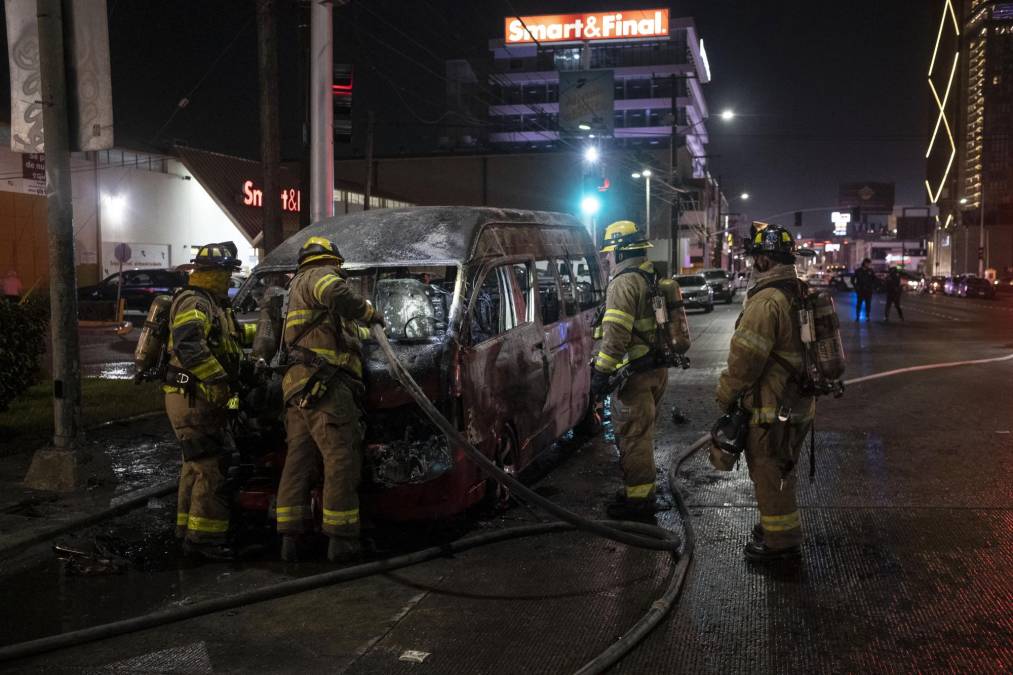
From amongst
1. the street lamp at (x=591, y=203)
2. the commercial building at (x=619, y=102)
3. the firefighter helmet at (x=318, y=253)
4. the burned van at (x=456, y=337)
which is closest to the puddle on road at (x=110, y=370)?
the burned van at (x=456, y=337)

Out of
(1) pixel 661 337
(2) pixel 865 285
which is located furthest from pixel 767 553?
(2) pixel 865 285

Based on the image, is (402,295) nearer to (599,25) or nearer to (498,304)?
(498,304)

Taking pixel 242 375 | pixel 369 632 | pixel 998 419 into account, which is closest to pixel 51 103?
pixel 242 375

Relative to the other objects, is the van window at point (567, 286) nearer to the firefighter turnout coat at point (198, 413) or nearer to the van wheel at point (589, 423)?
the van wheel at point (589, 423)

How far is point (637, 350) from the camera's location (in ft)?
20.2

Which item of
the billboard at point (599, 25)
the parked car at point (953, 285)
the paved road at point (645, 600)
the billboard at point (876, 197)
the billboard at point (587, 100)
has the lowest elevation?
the paved road at point (645, 600)

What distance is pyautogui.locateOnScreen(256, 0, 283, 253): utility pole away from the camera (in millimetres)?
11609

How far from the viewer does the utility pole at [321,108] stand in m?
11.2

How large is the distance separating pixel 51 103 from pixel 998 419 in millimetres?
9245

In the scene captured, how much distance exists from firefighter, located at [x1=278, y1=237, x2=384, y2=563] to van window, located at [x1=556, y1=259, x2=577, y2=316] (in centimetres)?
285

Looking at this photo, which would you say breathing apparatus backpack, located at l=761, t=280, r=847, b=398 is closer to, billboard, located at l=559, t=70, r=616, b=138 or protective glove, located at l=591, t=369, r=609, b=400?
protective glove, located at l=591, t=369, r=609, b=400

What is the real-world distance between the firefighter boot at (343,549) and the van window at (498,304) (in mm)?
1623

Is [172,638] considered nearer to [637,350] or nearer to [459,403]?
[459,403]

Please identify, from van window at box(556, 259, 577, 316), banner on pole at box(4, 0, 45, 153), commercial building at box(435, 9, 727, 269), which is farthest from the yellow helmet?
commercial building at box(435, 9, 727, 269)
